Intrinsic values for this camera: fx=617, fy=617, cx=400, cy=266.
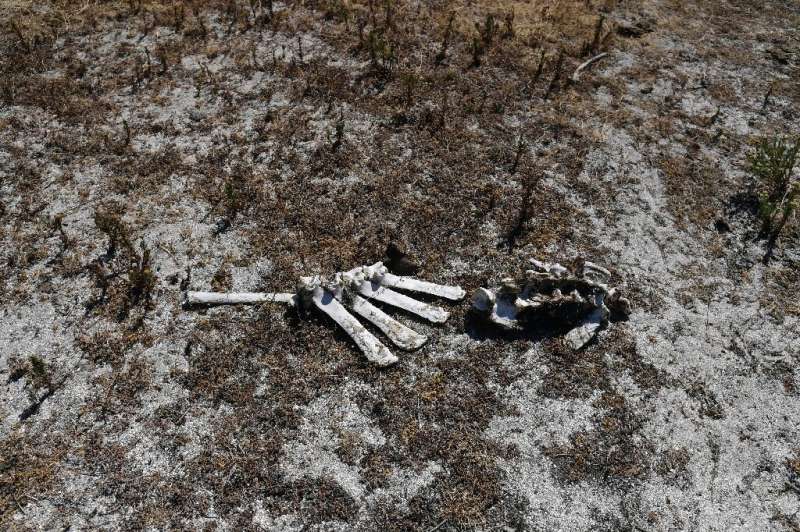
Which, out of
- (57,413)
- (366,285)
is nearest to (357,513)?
(366,285)

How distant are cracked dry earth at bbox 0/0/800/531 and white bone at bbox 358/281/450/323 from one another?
0.42 ft

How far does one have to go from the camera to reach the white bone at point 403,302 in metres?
5.68

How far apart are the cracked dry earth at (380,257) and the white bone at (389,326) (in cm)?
11

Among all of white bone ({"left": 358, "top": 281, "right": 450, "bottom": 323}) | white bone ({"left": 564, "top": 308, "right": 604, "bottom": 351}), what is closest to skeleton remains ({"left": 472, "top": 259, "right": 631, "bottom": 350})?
white bone ({"left": 564, "top": 308, "right": 604, "bottom": 351})

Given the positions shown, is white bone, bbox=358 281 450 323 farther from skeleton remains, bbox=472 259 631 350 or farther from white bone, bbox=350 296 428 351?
skeleton remains, bbox=472 259 631 350

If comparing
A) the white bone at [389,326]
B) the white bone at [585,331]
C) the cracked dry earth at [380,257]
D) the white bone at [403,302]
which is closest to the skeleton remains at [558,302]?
the white bone at [585,331]

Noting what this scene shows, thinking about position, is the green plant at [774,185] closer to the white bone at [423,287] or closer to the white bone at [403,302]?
the white bone at [423,287]

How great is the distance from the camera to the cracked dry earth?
15.1 feet

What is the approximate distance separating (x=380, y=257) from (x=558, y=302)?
5.99ft

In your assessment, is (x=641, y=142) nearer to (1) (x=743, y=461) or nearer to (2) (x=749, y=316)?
(2) (x=749, y=316)

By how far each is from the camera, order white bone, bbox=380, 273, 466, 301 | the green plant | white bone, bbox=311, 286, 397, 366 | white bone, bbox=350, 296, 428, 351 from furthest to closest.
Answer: the green plant
white bone, bbox=380, 273, 466, 301
white bone, bbox=350, 296, 428, 351
white bone, bbox=311, 286, 397, 366

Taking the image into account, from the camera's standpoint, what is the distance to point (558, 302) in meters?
5.59

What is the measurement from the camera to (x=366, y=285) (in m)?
5.83

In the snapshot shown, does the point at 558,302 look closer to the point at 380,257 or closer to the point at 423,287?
the point at 423,287
